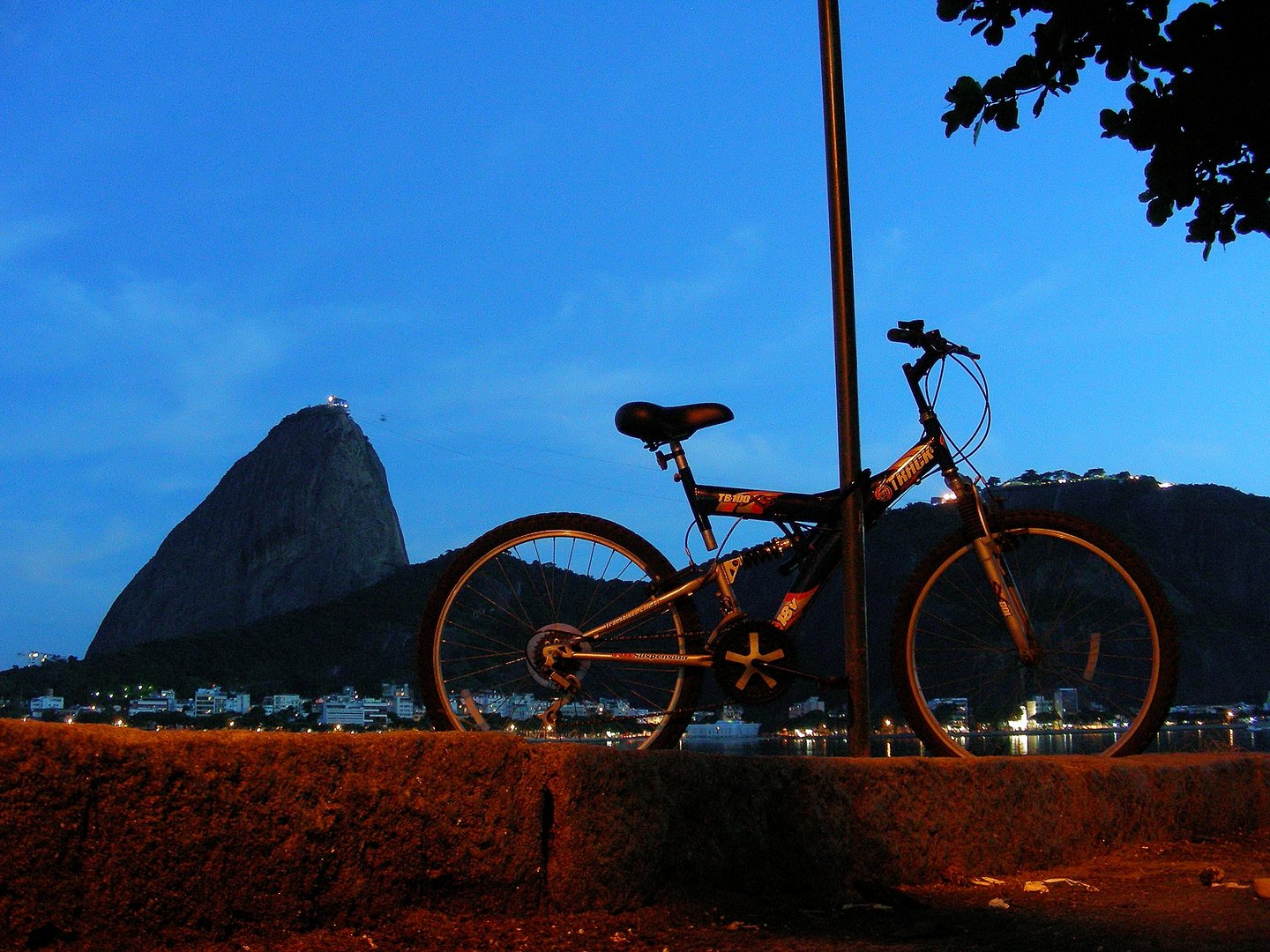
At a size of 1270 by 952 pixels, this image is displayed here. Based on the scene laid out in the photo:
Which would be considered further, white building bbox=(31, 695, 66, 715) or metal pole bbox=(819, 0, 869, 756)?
white building bbox=(31, 695, 66, 715)

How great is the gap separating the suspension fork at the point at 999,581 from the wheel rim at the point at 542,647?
1.15 meters

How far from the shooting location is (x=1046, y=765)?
3.29 m

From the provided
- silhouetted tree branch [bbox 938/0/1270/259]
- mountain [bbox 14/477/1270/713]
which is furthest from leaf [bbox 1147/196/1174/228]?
mountain [bbox 14/477/1270/713]

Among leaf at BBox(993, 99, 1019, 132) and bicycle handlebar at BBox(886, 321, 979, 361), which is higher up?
leaf at BBox(993, 99, 1019, 132)

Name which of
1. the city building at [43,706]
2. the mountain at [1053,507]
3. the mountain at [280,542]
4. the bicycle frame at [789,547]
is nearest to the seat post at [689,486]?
the bicycle frame at [789,547]

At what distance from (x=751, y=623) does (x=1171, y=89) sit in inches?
84.5

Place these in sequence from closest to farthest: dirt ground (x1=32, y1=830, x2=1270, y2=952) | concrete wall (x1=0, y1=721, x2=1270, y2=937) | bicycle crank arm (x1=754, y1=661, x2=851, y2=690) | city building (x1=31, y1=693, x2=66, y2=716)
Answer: concrete wall (x1=0, y1=721, x2=1270, y2=937)
dirt ground (x1=32, y1=830, x2=1270, y2=952)
bicycle crank arm (x1=754, y1=661, x2=851, y2=690)
city building (x1=31, y1=693, x2=66, y2=716)

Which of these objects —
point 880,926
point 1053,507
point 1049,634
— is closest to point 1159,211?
point 1049,634

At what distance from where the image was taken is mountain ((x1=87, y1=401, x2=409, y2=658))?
98.9 meters

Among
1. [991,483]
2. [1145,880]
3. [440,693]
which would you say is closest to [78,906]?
[440,693]

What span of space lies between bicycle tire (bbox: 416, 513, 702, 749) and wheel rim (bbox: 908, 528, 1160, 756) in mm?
908

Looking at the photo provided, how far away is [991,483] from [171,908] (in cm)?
311

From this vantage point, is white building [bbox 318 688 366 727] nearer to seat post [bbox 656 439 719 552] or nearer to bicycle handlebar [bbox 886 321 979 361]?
seat post [bbox 656 439 719 552]

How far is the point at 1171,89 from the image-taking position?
317cm
